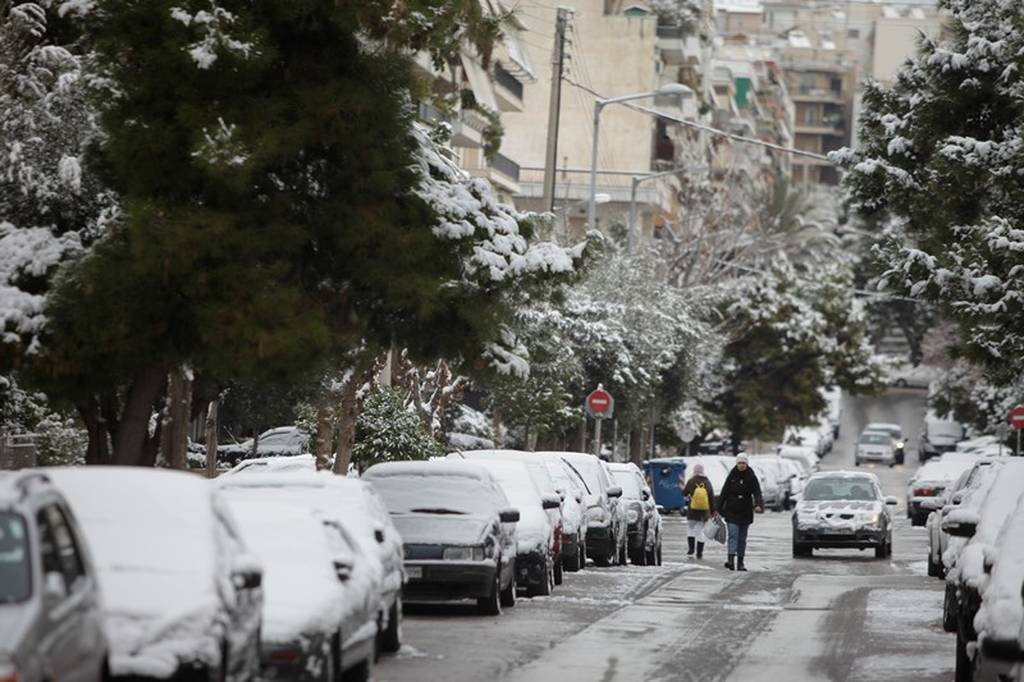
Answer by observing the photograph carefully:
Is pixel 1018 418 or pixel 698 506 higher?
pixel 1018 418

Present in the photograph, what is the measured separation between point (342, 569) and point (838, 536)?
82.2 ft

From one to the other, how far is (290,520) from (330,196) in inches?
345

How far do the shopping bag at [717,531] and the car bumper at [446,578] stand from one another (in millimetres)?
14720

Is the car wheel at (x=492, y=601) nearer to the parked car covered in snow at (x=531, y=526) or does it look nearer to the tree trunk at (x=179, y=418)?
the parked car covered in snow at (x=531, y=526)

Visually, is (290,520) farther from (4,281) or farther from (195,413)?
(195,413)

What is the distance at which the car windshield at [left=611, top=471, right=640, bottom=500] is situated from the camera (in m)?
37.9

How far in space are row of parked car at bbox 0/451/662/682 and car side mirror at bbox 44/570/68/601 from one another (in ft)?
0.04

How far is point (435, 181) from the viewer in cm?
2477

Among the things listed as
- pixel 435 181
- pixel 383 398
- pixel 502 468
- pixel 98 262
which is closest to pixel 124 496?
pixel 98 262

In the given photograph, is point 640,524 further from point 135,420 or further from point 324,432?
point 135,420

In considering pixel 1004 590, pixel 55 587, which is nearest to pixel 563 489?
pixel 1004 590

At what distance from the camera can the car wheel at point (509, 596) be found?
24.1m

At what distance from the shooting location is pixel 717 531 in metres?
36.8

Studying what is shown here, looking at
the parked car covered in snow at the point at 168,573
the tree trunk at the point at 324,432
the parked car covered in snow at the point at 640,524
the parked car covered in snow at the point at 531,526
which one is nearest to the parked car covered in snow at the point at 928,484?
the parked car covered in snow at the point at 640,524
